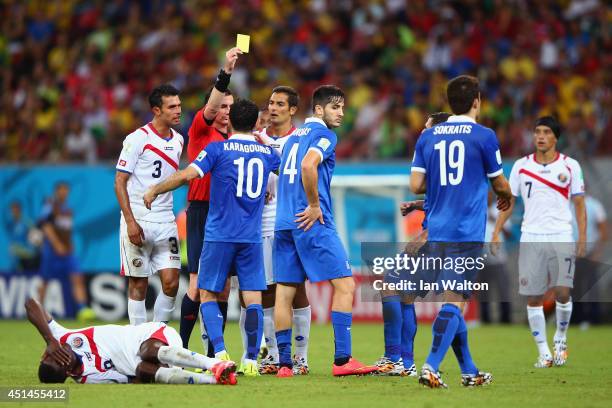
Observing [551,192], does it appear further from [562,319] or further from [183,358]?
[183,358]

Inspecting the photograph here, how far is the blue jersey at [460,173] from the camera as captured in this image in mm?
9195

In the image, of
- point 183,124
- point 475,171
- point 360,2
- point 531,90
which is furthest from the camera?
point 360,2

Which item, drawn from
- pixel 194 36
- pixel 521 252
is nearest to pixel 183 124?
pixel 194 36

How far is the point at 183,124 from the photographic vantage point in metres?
22.2

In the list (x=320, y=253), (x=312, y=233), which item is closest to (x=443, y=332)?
(x=320, y=253)

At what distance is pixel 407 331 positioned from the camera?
10.9 meters

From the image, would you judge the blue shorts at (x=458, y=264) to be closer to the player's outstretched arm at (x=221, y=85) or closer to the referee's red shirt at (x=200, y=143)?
the player's outstretched arm at (x=221, y=85)

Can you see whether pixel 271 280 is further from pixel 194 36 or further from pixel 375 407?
pixel 194 36

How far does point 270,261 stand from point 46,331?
301cm

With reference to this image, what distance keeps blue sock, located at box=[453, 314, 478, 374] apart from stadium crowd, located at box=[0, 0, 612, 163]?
1042 cm

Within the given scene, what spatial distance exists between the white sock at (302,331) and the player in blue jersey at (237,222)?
55cm

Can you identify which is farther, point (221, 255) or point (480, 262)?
point (221, 255)

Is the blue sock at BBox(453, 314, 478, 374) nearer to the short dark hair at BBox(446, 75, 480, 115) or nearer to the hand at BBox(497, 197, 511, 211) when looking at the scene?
the hand at BBox(497, 197, 511, 211)

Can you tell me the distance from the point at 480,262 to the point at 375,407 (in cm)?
202
